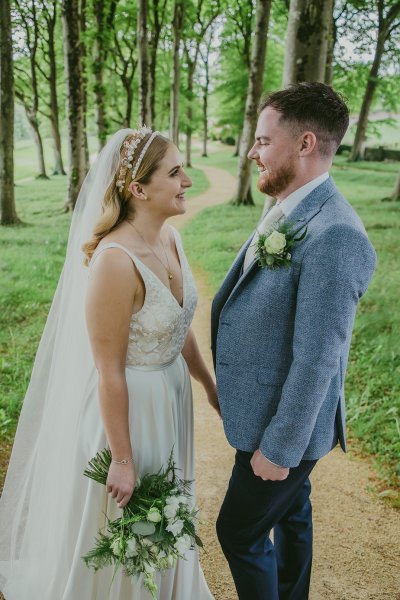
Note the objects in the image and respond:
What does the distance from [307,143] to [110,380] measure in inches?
56.0

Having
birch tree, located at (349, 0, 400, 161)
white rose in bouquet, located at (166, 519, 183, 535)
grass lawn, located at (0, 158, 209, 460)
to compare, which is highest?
birch tree, located at (349, 0, 400, 161)

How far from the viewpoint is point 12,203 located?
12.5 m

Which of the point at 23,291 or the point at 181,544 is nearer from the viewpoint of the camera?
the point at 181,544

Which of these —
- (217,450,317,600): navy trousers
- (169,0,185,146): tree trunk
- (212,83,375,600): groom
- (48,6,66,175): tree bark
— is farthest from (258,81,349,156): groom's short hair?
(48,6,66,175): tree bark

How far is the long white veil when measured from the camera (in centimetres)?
A: 261

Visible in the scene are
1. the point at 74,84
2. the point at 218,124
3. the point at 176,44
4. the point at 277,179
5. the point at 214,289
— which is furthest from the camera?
the point at 218,124

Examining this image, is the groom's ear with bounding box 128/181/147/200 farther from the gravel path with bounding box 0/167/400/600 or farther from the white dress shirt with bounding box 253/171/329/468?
the gravel path with bounding box 0/167/400/600

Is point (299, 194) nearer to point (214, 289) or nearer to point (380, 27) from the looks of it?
point (214, 289)

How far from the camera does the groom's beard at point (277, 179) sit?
2174mm

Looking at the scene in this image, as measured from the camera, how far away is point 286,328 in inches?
82.3

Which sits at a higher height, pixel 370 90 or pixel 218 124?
pixel 370 90

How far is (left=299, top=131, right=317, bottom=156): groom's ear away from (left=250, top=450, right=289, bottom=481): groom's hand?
1.39m

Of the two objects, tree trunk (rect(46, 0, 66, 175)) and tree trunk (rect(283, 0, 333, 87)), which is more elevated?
tree trunk (rect(46, 0, 66, 175))

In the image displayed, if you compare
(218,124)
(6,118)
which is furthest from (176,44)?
(218,124)
